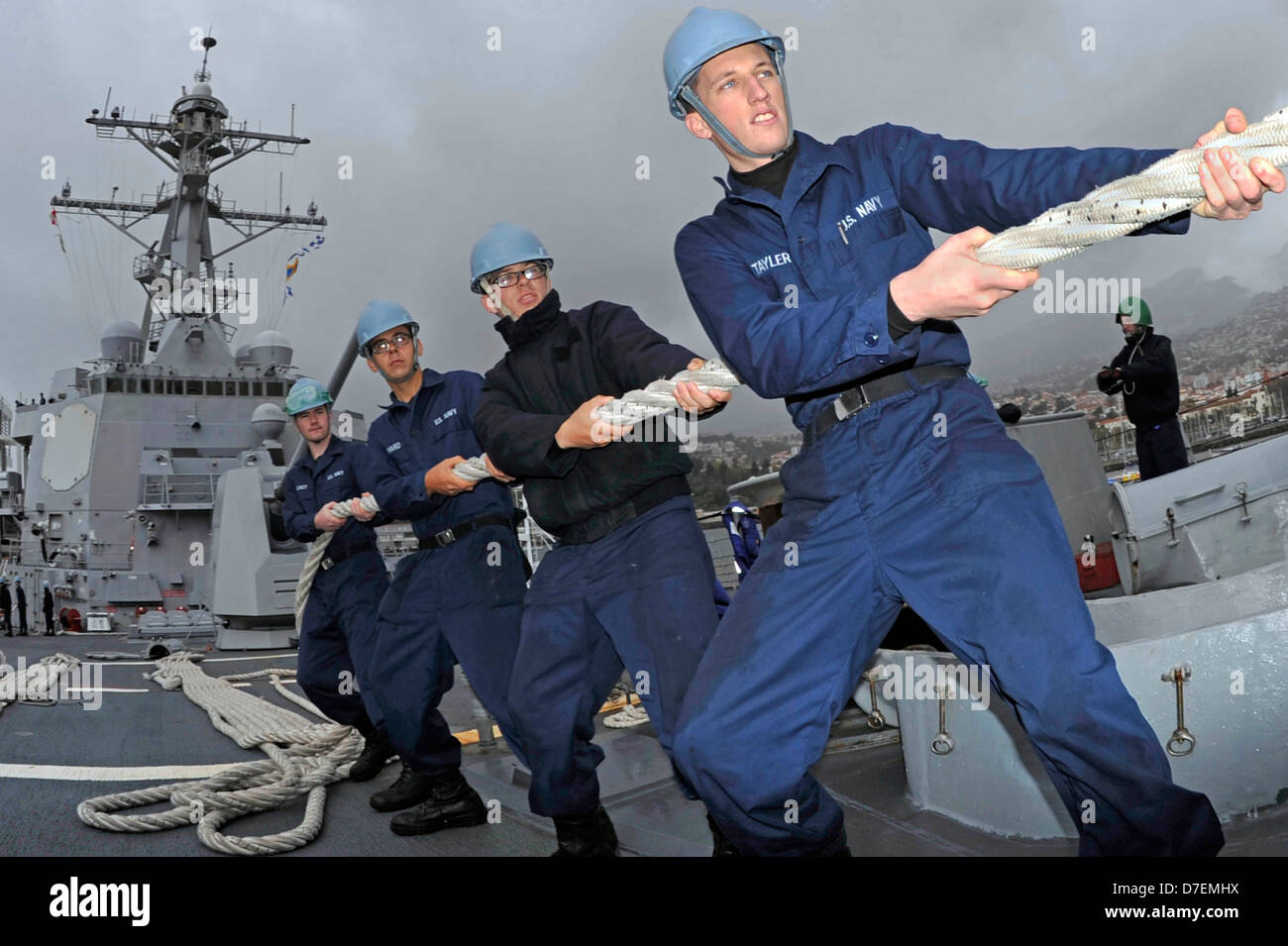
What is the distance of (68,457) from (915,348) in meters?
18.1

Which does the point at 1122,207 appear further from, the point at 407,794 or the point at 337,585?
the point at 337,585

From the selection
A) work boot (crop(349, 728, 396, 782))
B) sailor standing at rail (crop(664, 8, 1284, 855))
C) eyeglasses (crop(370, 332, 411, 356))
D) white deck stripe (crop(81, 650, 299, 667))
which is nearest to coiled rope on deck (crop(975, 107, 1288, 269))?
sailor standing at rail (crop(664, 8, 1284, 855))

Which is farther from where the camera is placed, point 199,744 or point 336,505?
point 199,744

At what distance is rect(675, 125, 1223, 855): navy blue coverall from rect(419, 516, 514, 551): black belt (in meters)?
1.75

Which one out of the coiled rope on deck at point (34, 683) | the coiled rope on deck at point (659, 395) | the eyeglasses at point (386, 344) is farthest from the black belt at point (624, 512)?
the coiled rope on deck at point (34, 683)

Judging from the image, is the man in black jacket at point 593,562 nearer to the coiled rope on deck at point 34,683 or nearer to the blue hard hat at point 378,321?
the blue hard hat at point 378,321

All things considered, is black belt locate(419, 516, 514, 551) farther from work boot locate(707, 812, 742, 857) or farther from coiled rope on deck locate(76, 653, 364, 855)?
work boot locate(707, 812, 742, 857)

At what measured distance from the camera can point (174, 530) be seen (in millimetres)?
15133

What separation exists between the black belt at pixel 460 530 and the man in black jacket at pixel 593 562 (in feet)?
2.38

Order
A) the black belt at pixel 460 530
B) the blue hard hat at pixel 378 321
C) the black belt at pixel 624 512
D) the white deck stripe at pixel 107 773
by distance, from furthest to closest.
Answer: the white deck stripe at pixel 107 773 → the blue hard hat at pixel 378 321 → the black belt at pixel 460 530 → the black belt at pixel 624 512

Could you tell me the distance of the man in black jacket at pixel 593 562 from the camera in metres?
2.31

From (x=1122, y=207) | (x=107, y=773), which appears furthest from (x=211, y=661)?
(x=1122, y=207)
